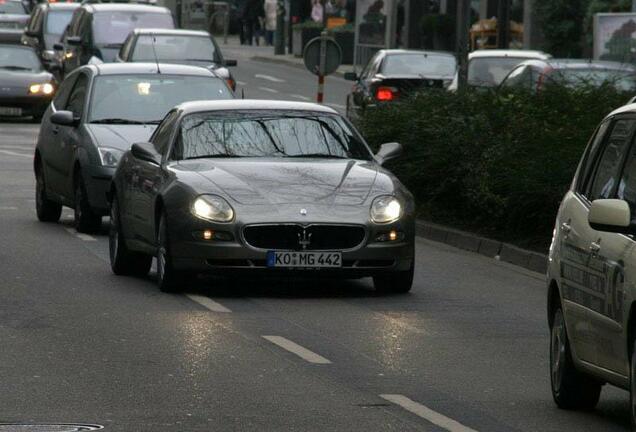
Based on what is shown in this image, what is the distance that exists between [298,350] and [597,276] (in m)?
3.04

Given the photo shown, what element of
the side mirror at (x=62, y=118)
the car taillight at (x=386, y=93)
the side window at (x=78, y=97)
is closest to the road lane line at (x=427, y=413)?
the side mirror at (x=62, y=118)

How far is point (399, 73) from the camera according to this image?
35.2 m

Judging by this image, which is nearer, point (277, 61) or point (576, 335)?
point (576, 335)

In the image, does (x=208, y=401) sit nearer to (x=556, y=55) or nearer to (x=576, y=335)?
(x=576, y=335)

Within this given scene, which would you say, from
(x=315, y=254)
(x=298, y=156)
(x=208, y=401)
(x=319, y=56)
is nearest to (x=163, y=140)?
(x=298, y=156)

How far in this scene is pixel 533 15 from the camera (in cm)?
5319

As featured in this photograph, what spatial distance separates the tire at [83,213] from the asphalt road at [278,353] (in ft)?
5.54

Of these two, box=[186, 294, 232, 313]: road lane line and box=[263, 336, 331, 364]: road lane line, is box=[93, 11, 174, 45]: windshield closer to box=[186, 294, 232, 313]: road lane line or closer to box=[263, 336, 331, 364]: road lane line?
box=[186, 294, 232, 313]: road lane line

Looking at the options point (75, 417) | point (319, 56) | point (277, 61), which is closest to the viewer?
point (75, 417)

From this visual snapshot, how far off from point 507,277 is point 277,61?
50.7 metres

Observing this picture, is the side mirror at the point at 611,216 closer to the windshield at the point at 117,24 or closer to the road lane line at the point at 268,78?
the windshield at the point at 117,24

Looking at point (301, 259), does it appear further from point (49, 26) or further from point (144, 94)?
point (49, 26)

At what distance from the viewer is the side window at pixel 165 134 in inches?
616

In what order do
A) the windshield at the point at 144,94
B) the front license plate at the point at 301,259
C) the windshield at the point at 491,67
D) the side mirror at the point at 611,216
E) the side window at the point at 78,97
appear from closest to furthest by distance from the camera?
the side mirror at the point at 611,216 < the front license plate at the point at 301,259 < the windshield at the point at 144,94 < the side window at the point at 78,97 < the windshield at the point at 491,67
